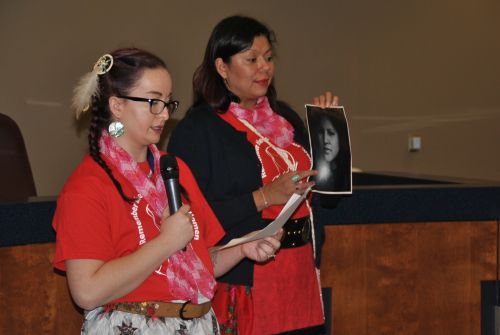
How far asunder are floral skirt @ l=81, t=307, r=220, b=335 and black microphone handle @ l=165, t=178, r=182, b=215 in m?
0.26

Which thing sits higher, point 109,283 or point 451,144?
point 109,283

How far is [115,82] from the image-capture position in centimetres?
187

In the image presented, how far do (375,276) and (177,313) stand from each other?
4.07 feet

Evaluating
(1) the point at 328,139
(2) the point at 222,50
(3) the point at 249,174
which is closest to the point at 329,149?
(1) the point at 328,139

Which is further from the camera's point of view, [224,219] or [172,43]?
[172,43]

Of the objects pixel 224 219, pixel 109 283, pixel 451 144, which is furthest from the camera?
pixel 451 144

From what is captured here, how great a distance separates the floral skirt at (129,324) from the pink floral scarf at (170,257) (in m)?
0.07

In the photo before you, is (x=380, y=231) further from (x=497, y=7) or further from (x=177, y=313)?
(x=497, y=7)

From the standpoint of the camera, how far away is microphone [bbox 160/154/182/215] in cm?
174

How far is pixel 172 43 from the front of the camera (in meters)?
5.71

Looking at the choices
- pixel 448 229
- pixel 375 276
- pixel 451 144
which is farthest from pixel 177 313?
pixel 451 144

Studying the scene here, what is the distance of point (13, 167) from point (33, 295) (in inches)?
53.0

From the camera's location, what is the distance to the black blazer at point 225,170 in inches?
94.1

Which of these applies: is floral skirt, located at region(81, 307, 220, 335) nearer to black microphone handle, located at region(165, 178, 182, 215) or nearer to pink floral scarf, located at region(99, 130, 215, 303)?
pink floral scarf, located at region(99, 130, 215, 303)
